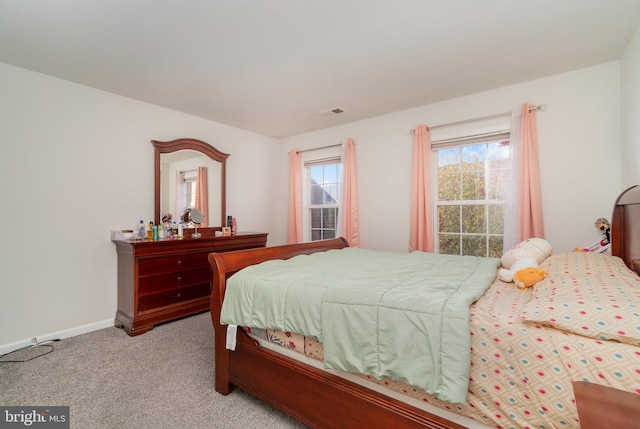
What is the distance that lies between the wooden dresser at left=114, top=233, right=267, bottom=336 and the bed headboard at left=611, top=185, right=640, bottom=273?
3521 millimetres

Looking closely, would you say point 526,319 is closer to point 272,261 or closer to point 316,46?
point 272,261

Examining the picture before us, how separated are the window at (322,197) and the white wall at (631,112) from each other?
289 cm

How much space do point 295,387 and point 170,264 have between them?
2.17m

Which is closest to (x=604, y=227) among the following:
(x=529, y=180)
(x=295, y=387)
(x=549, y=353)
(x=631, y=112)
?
(x=529, y=180)

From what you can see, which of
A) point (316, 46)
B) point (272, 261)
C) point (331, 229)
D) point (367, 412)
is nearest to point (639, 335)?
point (367, 412)

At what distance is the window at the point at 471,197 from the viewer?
304 centimetres

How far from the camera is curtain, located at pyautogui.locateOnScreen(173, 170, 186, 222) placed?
3484 mm

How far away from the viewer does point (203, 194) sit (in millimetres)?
3748

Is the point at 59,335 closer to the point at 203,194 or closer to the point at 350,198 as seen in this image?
the point at 203,194

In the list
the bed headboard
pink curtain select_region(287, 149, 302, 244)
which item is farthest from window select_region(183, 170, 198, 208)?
the bed headboard

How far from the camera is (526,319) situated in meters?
0.99

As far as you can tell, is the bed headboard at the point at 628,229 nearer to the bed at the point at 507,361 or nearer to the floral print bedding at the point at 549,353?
the bed at the point at 507,361

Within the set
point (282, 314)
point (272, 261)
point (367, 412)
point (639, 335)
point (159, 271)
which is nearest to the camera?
point (639, 335)

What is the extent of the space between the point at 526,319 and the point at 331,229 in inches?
138
